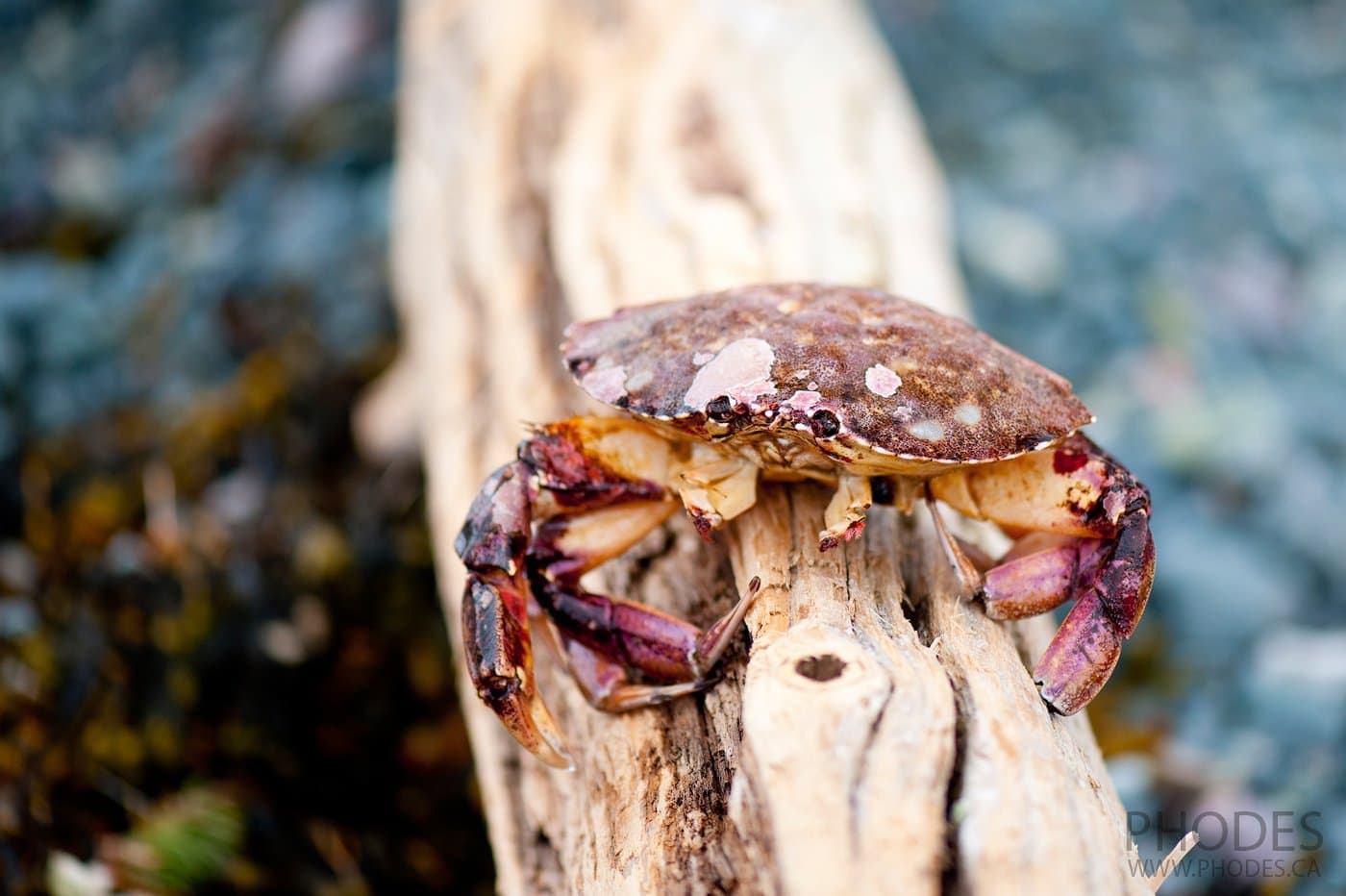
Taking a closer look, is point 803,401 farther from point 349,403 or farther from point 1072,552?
point 349,403

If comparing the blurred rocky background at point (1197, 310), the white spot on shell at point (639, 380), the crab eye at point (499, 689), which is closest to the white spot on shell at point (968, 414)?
the white spot on shell at point (639, 380)

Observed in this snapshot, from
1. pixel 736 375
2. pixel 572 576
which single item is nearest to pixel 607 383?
pixel 736 375

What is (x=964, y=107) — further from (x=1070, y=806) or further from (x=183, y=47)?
(x=1070, y=806)

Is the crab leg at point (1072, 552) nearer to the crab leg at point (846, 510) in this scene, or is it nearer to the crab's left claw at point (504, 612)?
the crab leg at point (846, 510)

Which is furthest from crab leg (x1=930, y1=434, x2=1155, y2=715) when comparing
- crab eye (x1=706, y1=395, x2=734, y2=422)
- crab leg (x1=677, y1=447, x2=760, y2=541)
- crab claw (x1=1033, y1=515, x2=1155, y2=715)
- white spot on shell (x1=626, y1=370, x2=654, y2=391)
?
white spot on shell (x1=626, y1=370, x2=654, y2=391)

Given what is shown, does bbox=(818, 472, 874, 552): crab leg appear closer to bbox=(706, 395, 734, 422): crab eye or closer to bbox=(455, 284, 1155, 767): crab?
bbox=(455, 284, 1155, 767): crab

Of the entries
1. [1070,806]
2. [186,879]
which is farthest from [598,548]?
[186,879]
